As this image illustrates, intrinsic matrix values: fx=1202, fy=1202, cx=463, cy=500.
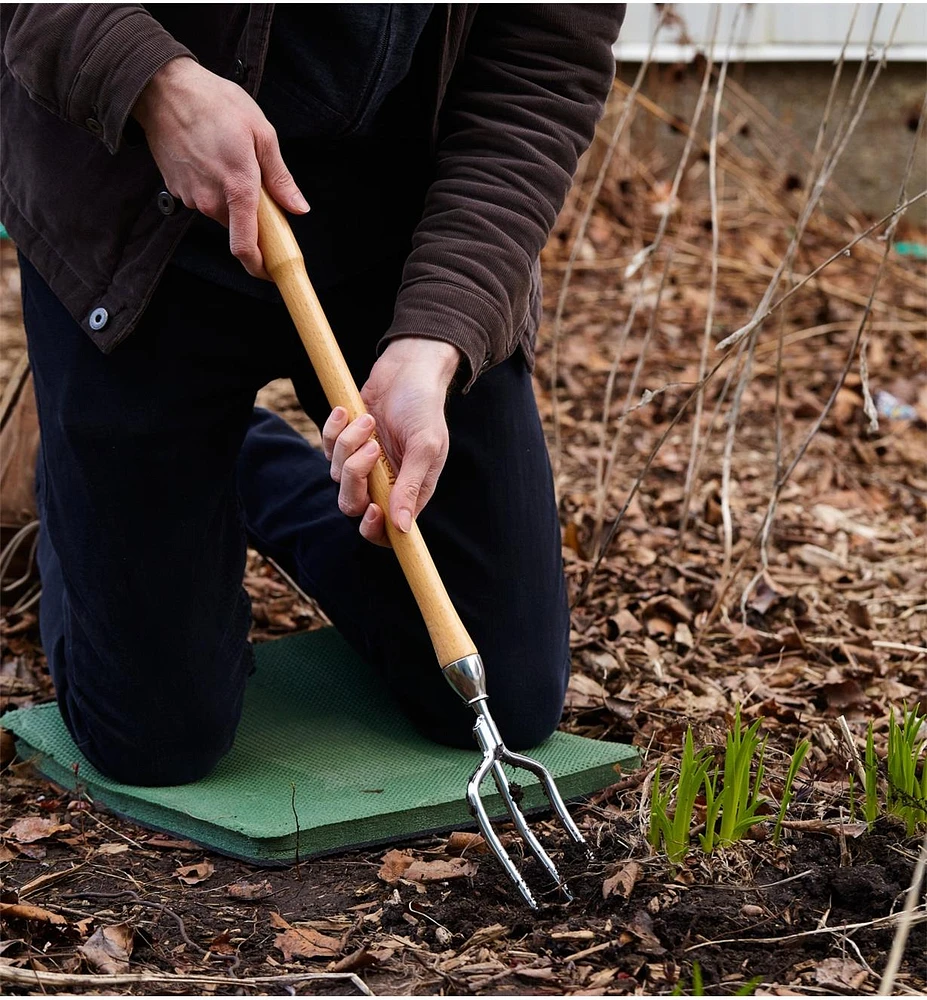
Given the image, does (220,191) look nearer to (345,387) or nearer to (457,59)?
(345,387)

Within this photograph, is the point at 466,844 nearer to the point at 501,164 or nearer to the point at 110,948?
the point at 110,948

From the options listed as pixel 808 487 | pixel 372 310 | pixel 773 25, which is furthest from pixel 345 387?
pixel 773 25

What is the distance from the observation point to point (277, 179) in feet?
4.99

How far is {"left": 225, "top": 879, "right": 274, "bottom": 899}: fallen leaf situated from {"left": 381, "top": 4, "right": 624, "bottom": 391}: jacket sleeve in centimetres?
73

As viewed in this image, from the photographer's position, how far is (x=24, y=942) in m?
1.45

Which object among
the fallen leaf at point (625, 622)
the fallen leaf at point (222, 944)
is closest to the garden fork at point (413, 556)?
the fallen leaf at point (222, 944)

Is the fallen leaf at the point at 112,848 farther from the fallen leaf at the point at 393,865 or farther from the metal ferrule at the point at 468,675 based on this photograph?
the metal ferrule at the point at 468,675

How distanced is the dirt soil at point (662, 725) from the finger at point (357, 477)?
0.50m

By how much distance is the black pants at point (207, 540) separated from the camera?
1.78 metres

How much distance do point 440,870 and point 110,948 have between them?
1.40ft

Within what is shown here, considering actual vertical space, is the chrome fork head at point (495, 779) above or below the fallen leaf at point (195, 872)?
above

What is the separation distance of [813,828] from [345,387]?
32.7 inches

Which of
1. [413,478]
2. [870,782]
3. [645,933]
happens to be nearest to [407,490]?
[413,478]

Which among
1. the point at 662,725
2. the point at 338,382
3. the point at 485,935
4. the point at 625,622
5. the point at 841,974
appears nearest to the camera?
the point at 841,974
